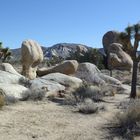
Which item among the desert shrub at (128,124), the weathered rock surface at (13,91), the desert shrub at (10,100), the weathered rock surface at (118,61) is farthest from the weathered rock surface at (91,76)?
the weathered rock surface at (118,61)

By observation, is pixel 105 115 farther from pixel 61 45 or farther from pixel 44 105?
pixel 61 45

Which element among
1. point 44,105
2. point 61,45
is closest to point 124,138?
point 44,105

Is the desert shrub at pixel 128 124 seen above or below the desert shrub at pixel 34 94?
below

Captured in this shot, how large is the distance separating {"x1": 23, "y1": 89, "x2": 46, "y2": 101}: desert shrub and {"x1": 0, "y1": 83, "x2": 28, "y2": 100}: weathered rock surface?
0.06m

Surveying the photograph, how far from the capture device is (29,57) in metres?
23.2

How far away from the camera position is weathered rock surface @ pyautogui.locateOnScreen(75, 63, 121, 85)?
73.0ft

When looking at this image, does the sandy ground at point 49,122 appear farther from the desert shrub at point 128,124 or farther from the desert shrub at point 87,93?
the desert shrub at point 87,93

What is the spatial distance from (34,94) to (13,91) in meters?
0.92

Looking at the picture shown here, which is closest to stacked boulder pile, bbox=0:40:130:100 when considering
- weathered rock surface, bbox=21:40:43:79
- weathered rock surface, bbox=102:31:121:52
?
weathered rock surface, bbox=21:40:43:79

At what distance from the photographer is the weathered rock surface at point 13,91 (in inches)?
557

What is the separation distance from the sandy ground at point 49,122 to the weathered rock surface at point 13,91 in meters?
0.52

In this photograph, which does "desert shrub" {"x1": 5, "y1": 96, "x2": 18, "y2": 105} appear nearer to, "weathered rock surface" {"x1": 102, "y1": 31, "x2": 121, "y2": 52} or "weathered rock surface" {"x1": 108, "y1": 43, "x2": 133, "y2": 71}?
"weathered rock surface" {"x1": 108, "y1": 43, "x2": 133, "y2": 71}

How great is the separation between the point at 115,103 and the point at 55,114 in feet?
13.8

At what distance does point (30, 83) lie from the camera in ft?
56.5
